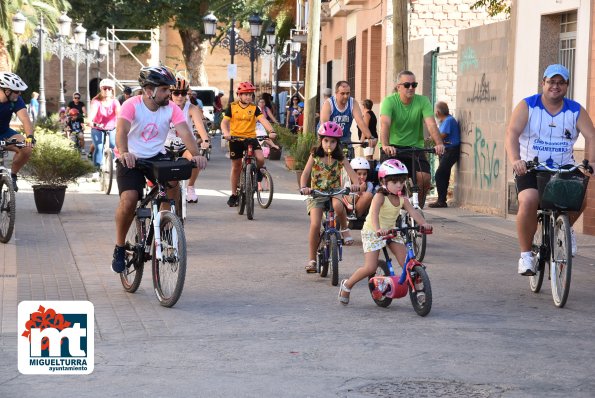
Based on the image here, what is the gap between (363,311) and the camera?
9117mm

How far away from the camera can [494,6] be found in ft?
79.5

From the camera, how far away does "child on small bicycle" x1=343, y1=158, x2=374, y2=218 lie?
12711 millimetres

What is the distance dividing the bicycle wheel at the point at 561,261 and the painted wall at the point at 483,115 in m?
7.93

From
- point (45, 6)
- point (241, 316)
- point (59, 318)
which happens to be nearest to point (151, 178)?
point (241, 316)

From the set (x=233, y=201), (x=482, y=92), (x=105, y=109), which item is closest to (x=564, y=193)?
(x=233, y=201)

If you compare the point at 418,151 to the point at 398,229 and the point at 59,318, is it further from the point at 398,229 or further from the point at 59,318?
the point at 59,318

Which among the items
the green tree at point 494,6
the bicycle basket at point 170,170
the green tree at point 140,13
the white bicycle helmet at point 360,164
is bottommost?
the white bicycle helmet at point 360,164

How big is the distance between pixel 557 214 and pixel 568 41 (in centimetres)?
716

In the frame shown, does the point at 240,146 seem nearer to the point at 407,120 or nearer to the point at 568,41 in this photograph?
the point at 568,41

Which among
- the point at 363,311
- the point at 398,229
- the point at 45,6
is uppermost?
the point at 45,6

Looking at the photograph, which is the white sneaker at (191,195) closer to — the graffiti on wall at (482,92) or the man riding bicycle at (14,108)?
the man riding bicycle at (14,108)

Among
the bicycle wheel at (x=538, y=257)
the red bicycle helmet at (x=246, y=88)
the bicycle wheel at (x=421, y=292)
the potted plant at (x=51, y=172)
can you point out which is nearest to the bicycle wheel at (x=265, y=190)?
the red bicycle helmet at (x=246, y=88)

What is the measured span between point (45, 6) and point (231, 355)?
4308cm

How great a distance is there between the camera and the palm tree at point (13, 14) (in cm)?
4274
